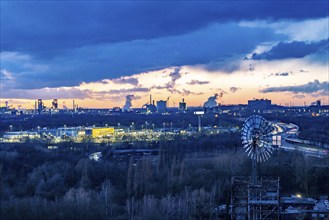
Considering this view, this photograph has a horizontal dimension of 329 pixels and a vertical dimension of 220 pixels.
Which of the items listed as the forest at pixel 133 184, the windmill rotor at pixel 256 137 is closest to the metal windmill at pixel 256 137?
the windmill rotor at pixel 256 137

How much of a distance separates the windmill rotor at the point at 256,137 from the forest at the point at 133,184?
5803mm

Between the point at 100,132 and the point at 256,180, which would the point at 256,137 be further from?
the point at 100,132

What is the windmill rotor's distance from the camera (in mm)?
13719

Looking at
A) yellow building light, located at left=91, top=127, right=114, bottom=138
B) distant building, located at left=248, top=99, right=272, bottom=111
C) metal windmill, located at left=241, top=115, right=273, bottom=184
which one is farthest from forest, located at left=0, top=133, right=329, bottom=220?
distant building, located at left=248, top=99, right=272, bottom=111

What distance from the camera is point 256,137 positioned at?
13695 millimetres

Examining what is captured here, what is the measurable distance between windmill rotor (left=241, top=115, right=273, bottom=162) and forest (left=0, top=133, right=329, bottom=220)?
228 inches

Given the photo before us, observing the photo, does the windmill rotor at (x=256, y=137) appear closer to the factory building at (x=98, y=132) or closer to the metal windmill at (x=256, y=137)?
the metal windmill at (x=256, y=137)

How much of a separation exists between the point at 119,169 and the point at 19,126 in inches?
2096

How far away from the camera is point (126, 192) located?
2312cm

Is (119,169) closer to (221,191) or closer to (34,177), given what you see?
(34,177)

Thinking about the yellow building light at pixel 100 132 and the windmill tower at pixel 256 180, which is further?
the yellow building light at pixel 100 132

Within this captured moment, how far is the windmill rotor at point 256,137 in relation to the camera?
13719 mm

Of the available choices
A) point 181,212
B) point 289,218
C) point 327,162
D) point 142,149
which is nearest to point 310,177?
point 327,162

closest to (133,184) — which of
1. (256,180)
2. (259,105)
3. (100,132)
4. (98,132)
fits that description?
(256,180)
